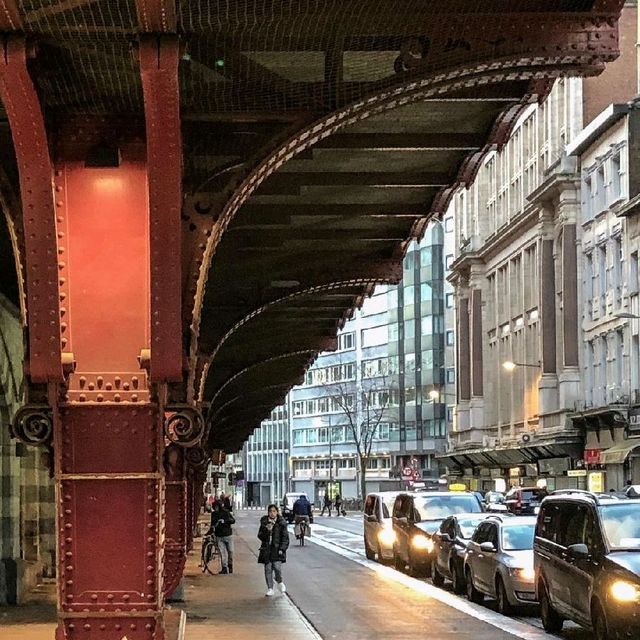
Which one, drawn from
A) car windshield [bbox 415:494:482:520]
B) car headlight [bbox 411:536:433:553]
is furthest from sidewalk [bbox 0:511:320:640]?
car windshield [bbox 415:494:482:520]

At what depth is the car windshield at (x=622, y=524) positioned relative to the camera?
16844mm

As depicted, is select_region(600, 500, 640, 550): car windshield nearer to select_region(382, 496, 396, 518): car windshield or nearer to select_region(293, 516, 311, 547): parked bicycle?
select_region(382, 496, 396, 518): car windshield

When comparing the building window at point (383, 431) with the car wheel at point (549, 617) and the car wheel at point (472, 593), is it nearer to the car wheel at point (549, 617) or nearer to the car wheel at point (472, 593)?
the car wheel at point (472, 593)

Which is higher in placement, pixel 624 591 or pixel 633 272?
pixel 633 272

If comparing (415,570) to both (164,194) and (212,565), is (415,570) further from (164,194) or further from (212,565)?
(164,194)

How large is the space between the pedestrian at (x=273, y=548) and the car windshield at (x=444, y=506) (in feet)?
29.0

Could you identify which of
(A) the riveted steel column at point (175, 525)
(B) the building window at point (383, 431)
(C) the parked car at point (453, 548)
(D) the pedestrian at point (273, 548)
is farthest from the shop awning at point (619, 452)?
(B) the building window at point (383, 431)

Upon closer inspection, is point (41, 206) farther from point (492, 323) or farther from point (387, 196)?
point (492, 323)

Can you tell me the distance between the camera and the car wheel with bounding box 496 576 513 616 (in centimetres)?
2220

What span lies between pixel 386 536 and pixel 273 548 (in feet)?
44.0

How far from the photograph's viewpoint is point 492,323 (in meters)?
91.8

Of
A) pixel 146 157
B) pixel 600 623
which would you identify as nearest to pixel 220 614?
pixel 600 623

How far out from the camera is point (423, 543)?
110 ft

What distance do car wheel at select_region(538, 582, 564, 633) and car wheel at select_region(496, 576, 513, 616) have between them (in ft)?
8.95
